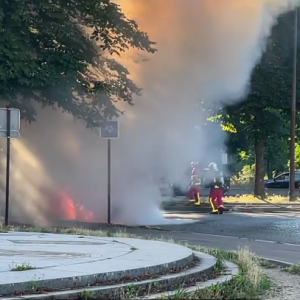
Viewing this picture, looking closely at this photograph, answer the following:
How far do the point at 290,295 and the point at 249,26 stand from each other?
13.7 m

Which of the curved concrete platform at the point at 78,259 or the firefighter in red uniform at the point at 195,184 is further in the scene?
the firefighter in red uniform at the point at 195,184

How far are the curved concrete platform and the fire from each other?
7429mm

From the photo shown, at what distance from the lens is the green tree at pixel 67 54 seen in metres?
17.9

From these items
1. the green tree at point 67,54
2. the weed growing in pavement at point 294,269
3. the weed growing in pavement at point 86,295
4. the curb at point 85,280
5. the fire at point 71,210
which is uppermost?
the green tree at point 67,54

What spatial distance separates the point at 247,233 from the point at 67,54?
20.2ft

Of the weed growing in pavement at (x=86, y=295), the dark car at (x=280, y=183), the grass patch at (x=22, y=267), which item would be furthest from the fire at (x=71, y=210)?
the dark car at (x=280, y=183)

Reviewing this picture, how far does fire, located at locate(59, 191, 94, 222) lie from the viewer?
20.2 metres

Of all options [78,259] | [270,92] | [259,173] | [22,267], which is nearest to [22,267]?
[22,267]

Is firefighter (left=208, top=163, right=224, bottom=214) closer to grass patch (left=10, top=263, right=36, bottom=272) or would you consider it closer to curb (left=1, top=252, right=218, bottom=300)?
curb (left=1, top=252, right=218, bottom=300)

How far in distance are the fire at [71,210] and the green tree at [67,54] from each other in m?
2.53

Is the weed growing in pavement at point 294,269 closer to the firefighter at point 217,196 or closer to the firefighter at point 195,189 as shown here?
the firefighter at point 217,196

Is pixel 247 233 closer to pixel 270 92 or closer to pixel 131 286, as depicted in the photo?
pixel 131 286

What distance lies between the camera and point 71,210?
2033cm

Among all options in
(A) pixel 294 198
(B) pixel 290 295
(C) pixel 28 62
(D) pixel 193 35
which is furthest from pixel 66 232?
(A) pixel 294 198
